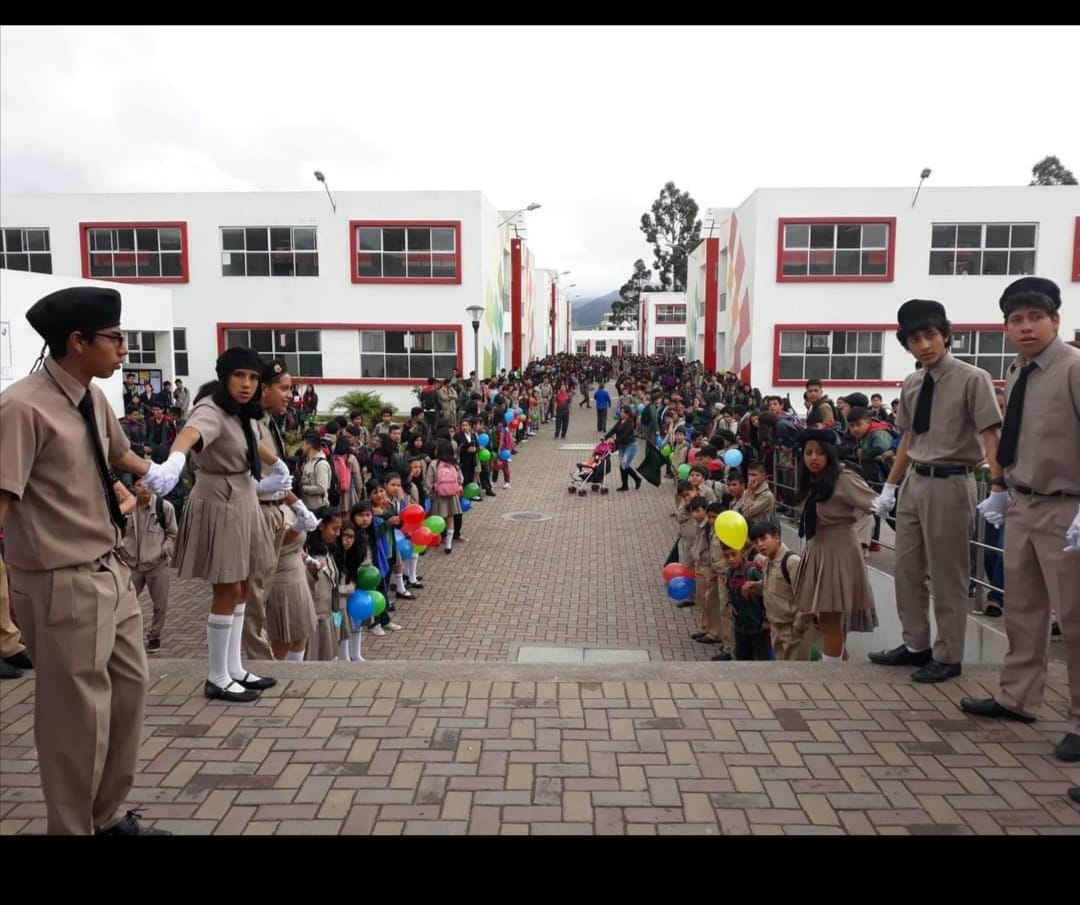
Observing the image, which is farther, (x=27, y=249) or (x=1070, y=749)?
(x=27, y=249)

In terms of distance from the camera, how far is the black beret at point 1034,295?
155 inches

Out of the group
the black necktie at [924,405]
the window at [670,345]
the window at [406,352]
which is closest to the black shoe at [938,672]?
the black necktie at [924,405]

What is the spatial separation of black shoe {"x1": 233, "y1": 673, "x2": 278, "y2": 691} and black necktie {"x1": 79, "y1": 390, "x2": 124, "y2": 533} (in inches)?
70.3

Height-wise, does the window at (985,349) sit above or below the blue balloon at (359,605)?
above

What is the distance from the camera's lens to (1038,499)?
398 cm

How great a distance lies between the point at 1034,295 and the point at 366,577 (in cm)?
534

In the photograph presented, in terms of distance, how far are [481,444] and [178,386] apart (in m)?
10.4

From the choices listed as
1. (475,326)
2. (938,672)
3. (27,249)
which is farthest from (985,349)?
(27,249)

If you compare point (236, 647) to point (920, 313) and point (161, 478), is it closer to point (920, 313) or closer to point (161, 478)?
point (161, 478)

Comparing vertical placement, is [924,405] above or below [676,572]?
above

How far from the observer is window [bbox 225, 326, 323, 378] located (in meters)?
26.2

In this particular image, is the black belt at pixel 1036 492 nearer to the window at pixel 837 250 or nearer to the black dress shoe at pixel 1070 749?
the black dress shoe at pixel 1070 749

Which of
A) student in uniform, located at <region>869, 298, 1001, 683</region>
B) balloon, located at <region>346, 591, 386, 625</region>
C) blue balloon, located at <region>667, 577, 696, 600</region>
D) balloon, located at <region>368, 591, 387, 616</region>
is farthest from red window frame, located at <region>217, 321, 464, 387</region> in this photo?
student in uniform, located at <region>869, 298, 1001, 683</region>

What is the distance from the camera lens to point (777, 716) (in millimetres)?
4340
